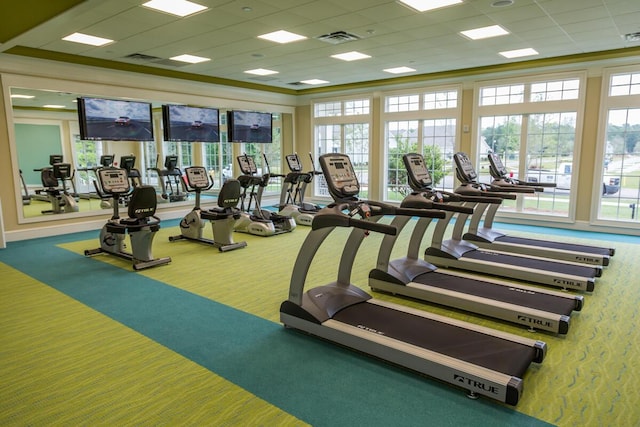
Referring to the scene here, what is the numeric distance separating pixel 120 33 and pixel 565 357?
6.39 m

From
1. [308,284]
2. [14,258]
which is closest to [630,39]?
[308,284]

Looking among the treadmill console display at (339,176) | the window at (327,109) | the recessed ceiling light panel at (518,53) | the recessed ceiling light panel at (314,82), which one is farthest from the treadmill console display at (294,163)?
the treadmill console display at (339,176)

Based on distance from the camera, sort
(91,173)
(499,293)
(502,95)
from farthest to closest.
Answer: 1. (502,95)
2. (91,173)
3. (499,293)

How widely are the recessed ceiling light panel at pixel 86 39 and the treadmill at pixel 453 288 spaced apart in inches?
191

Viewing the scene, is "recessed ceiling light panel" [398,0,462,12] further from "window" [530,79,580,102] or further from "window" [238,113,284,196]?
"window" [238,113,284,196]

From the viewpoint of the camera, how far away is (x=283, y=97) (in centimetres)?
1140

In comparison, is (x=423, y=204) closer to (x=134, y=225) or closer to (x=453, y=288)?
(x=453, y=288)

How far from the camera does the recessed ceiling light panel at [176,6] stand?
4.69 m

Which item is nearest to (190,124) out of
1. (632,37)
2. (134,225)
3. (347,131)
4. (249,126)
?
(249,126)

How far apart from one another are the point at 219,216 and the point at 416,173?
3.01 m

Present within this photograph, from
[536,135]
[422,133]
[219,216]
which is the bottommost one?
[219,216]

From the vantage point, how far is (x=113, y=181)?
5.71 meters

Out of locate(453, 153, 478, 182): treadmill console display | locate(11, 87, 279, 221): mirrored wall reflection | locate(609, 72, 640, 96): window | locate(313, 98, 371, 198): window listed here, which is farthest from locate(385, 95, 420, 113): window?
locate(11, 87, 279, 221): mirrored wall reflection

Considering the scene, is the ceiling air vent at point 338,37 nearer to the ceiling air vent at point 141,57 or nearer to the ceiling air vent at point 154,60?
the ceiling air vent at point 154,60
